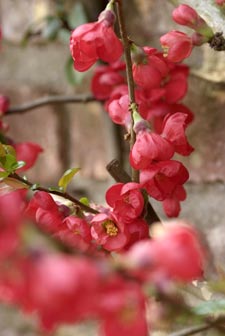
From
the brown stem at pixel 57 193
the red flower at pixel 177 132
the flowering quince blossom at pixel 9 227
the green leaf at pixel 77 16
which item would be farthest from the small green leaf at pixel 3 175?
the green leaf at pixel 77 16

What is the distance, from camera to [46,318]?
22 cm

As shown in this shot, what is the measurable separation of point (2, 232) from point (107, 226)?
209 mm

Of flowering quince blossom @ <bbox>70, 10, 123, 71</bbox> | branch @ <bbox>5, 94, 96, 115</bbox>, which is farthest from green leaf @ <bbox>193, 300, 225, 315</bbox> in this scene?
branch @ <bbox>5, 94, 96, 115</bbox>

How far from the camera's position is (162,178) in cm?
44

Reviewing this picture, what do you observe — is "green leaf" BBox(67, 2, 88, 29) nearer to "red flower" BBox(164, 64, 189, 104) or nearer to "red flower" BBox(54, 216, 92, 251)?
"red flower" BBox(164, 64, 189, 104)

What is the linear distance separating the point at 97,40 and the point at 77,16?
30 cm

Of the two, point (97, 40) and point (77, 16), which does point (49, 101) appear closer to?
point (77, 16)

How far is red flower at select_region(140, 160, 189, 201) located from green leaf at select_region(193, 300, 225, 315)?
0.26ft

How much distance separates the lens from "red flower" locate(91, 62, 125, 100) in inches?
23.0

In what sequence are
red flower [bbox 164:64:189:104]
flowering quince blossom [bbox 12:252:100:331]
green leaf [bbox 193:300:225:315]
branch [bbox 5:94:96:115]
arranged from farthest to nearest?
1. branch [bbox 5:94:96:115]
2. red flower [bbox 164:64:189:104]
3. green leaf [bbox 193:300:225:315]
4. flowering quince blossom [bbox 12:252:100:331]

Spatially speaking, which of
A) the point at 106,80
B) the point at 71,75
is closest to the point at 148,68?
the point at 106,80

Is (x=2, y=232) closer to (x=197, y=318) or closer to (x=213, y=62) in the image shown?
(x=197, y=318)

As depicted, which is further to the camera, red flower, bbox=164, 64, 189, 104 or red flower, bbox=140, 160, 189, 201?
red flower, bbox=164, 64, 189, 104

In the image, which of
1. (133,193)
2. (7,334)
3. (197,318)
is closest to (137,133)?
(133,193)
